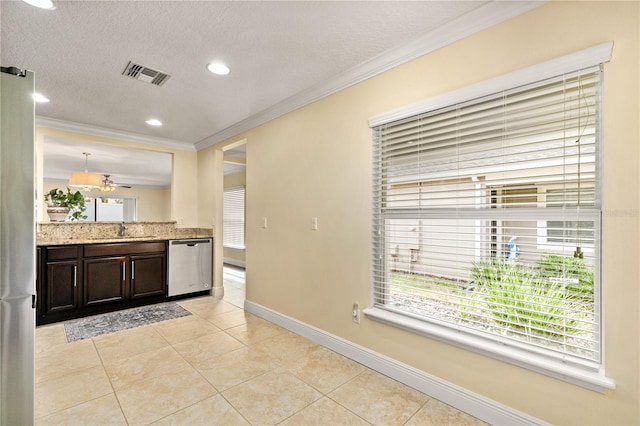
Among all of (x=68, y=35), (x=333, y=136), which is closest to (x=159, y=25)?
(x=68, y=35)

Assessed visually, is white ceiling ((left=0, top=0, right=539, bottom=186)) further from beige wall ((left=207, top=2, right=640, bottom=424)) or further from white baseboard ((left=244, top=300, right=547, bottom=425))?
white baseboard ((left=244, top=300, right=547, bottom=425))

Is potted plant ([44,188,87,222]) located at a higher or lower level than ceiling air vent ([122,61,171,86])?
lower

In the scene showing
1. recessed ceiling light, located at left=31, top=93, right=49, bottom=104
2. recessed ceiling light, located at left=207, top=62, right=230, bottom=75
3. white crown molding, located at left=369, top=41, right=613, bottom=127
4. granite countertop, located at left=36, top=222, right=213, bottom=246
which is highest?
recessed ceiling light, located at left=207, top=62, right=230, bottom=75

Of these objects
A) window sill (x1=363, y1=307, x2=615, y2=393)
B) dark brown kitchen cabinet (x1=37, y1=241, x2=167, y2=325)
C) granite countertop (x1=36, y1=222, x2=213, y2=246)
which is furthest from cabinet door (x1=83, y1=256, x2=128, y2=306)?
window sill (x1=363, y1=307, x2=615, y2=393)

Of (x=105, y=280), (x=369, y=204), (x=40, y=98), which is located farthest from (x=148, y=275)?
(x=369, y=204)

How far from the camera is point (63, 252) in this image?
3.48m

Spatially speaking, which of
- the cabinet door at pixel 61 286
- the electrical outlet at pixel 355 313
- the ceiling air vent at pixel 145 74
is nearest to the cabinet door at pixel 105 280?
the cabinet door at pixel 61 286

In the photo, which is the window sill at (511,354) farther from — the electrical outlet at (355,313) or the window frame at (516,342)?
the electrical outlet at (355,313)

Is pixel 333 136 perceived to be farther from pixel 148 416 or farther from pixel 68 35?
pixel 148 416

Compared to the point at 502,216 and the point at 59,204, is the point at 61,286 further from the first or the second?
the point at 502,216

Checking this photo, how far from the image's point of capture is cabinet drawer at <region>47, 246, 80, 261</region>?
11.1 feet

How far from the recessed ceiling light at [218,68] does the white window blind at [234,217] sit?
4.77 metres

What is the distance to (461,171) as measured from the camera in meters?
1.97

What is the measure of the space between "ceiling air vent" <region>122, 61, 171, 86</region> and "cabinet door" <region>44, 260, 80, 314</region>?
2.33 m
